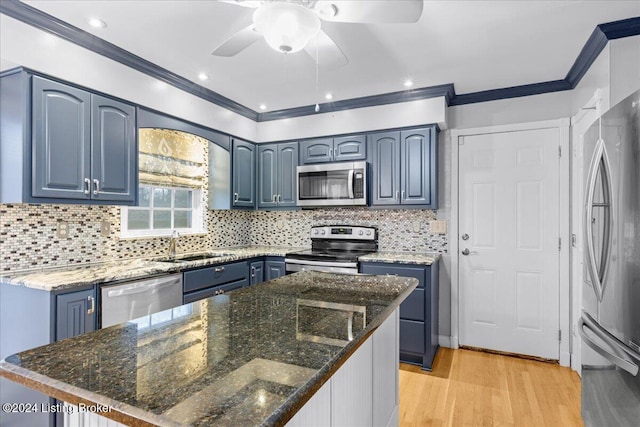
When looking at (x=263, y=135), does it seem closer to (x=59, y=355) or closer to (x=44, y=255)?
(x=44, y=255)

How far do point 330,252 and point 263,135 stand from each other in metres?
1.64

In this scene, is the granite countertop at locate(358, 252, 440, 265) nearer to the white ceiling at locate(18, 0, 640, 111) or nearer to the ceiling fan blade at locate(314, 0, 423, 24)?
the white ceiling at locate(18, 0, 640, 111)

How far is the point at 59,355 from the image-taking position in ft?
2.78

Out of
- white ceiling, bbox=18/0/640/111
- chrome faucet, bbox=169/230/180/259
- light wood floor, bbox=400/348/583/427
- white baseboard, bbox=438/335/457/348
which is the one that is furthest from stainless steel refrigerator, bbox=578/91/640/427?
chrome faucet, bbox=169/230/180/259

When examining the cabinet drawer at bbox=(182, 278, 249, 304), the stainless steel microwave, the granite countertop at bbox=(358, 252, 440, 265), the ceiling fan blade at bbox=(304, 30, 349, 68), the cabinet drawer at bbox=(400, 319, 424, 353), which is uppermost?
the ceiling fan blade at bbox=(304, 30, 349, 68)

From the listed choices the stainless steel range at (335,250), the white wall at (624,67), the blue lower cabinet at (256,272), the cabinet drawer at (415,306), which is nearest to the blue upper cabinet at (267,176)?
the stainless steel range at (335,250)

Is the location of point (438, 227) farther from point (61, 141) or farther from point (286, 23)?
point (61, 141)

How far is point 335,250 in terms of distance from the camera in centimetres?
390

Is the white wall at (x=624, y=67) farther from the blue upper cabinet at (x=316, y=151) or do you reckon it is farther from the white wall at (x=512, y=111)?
the blue upper cabinet at (x=316, y=151)

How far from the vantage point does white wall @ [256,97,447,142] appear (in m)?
3.25

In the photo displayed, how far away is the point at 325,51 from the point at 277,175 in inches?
92.1

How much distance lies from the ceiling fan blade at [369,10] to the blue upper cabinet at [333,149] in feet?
6.96

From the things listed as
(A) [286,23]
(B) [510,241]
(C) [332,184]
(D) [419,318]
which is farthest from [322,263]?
(A) [286,23]

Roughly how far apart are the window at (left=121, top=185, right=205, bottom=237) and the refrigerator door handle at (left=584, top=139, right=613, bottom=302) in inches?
127
